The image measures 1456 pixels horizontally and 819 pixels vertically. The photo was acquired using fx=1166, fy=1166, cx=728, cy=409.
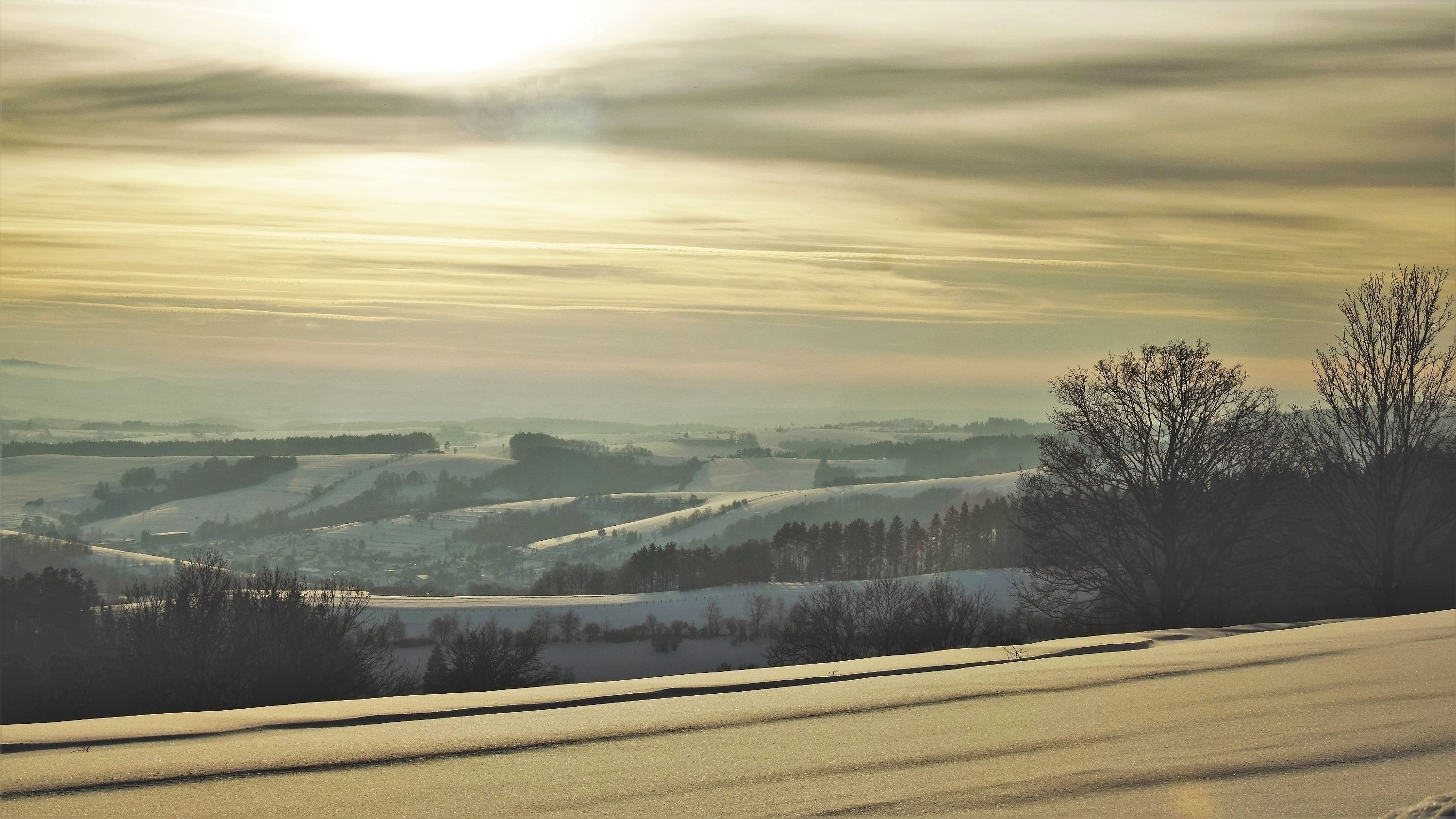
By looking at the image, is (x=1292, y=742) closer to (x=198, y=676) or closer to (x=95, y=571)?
(x=198, y=676)

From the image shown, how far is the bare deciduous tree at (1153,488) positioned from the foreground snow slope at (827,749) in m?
21.4

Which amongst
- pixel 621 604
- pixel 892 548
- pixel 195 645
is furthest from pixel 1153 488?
pixel 892 548

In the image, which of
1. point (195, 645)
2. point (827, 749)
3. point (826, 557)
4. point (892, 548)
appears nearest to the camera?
point (827, 749)

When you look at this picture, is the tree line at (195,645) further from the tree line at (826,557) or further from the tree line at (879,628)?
the tree line at (826,557)

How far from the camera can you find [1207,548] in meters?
28.8

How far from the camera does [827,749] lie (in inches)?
217

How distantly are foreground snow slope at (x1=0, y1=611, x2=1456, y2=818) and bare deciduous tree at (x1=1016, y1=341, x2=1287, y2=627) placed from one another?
2137 centimetres

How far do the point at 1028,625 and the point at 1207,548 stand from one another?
482 cm

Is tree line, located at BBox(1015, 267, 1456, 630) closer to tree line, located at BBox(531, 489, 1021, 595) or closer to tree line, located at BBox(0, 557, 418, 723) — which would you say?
tree line, located at BBox(0, 557, 418, 723)

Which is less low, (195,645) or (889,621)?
(889,621)

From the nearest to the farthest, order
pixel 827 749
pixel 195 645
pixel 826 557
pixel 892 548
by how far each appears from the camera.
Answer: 1. pixel 827 749
2. pixel 195 645
3. pixel 892 548
4. pixel 826 557

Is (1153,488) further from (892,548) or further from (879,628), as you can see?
(892,548)

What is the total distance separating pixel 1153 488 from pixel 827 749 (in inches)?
1006

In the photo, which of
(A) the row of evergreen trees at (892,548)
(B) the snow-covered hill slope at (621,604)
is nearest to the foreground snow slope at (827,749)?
(B) the snow-covered hill slope at (621,604)
